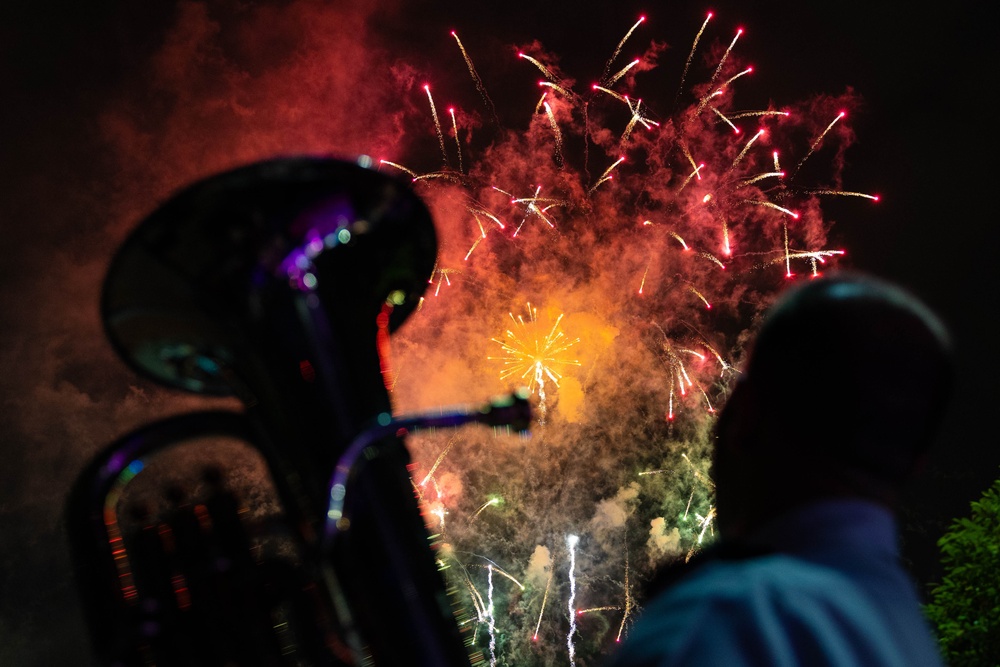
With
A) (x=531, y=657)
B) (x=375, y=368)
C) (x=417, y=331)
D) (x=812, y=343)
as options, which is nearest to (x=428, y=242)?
(x=375, y=368)

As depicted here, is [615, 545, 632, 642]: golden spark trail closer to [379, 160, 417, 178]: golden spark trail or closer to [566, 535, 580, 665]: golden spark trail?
[566, 535, 580, 665]: golden spark trail

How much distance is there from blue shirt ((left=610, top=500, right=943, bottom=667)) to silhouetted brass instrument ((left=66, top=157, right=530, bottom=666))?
3.82ft

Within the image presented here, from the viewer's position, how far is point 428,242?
257 cm

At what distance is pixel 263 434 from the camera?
2197 millimetres

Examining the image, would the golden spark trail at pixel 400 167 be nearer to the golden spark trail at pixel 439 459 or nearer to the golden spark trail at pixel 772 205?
the golden spark trail at pixel 439 459

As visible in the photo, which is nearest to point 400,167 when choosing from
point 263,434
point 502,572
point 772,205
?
point 772,205

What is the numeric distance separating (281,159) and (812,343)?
1738 mm

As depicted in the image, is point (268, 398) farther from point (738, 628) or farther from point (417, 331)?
point (417, 331)

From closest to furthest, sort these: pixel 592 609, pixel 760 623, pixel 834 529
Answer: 1. pixel 760 623
2. pixel 834 529
3. pixel 592 609

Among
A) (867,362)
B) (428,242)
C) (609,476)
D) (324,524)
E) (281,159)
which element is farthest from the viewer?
(609,476)

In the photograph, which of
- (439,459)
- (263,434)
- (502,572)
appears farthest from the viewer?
(502,572)

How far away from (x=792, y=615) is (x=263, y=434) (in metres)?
1.76

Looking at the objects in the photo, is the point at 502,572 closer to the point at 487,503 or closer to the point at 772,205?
the point at 487,503

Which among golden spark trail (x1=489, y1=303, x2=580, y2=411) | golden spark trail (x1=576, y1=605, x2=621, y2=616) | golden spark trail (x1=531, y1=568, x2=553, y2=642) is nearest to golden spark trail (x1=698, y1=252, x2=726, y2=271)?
golden spark trail (x1=489, y1=303, x2=580, y2=411)
